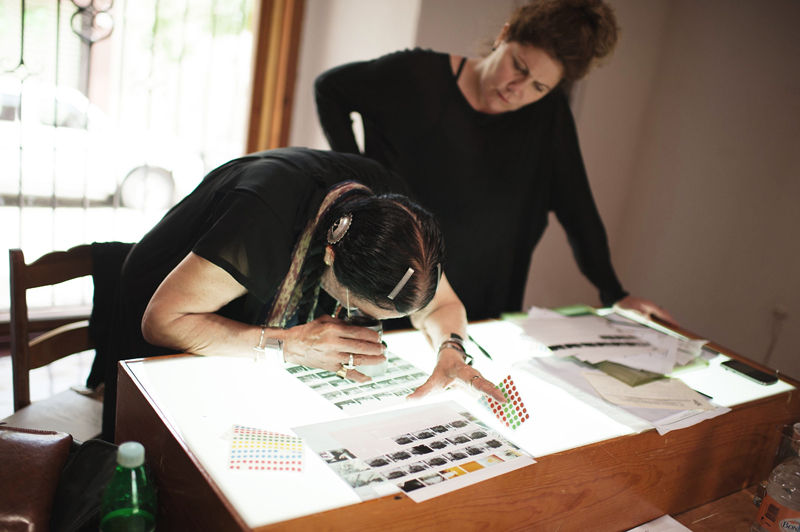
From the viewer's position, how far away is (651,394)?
124cm

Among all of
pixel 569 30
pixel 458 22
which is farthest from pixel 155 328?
pixel 458 22

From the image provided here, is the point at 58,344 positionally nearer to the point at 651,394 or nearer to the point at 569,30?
the point at 651,394

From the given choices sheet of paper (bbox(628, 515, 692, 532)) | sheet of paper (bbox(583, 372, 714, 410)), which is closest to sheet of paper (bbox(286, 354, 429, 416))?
sheet of paper (bbox(583, 372, 714, 410))

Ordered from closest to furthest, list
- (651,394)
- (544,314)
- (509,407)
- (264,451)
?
1. (264,451)
2. (509,407)
3. (651,394)
4. (544,314)

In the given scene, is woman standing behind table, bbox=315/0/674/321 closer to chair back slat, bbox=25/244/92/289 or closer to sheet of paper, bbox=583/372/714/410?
sheet of paper, bbox=583/372/714/410

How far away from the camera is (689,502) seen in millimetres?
1216

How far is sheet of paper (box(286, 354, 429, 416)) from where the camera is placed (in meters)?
1.01

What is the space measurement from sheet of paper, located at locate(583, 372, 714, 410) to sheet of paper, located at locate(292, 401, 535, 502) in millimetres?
373

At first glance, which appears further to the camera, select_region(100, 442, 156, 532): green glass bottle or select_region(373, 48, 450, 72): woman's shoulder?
select_region(373, 48, 450, 72): woman's shoulder

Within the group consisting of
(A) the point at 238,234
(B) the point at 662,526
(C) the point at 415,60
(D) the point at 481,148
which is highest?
(C) the point at 415,60

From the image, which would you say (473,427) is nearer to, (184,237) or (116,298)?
→ (184,237)

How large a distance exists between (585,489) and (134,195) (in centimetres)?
244

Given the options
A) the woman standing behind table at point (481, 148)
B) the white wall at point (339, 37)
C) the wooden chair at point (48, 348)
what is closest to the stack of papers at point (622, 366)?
the woman standing behind table at point (481, 148)

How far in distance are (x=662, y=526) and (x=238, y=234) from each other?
975 millimetres
